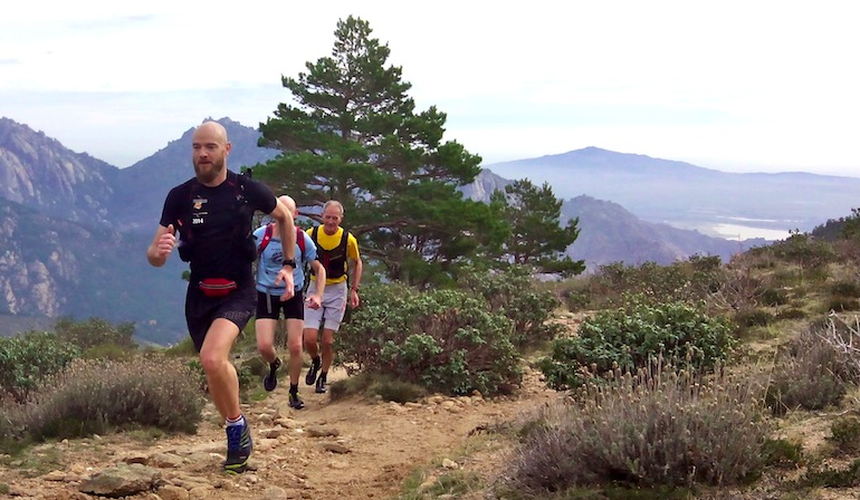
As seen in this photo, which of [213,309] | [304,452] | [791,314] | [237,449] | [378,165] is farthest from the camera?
[378,165]

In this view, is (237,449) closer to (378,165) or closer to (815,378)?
(815,378)

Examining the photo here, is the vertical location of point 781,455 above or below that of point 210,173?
below

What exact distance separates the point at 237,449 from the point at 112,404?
80.2 inches

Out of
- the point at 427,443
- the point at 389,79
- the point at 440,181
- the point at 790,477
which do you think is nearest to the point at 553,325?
the point at 427,443

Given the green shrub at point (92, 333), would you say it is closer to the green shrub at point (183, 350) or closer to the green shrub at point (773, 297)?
the green shrub at point (183, 350)

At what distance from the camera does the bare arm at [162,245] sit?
4.09 metres

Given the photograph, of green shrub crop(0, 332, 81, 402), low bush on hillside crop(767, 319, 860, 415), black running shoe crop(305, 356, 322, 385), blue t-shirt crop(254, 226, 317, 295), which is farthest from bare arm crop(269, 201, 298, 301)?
green shrub crop(0, 332, 81, 402)

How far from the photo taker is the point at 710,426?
3584 millimetres

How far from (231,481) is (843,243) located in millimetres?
18336

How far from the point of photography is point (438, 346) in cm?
764

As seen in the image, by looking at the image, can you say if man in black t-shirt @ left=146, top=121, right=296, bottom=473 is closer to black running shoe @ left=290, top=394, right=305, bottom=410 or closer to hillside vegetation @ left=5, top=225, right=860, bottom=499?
hillside vegetation @ left=5, top=225, right=860, bottom=499

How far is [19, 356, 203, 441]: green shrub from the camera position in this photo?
586 centimetres

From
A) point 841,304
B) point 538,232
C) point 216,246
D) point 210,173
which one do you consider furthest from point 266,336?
point 538,232

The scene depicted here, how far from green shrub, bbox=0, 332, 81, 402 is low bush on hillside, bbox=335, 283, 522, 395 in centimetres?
327
